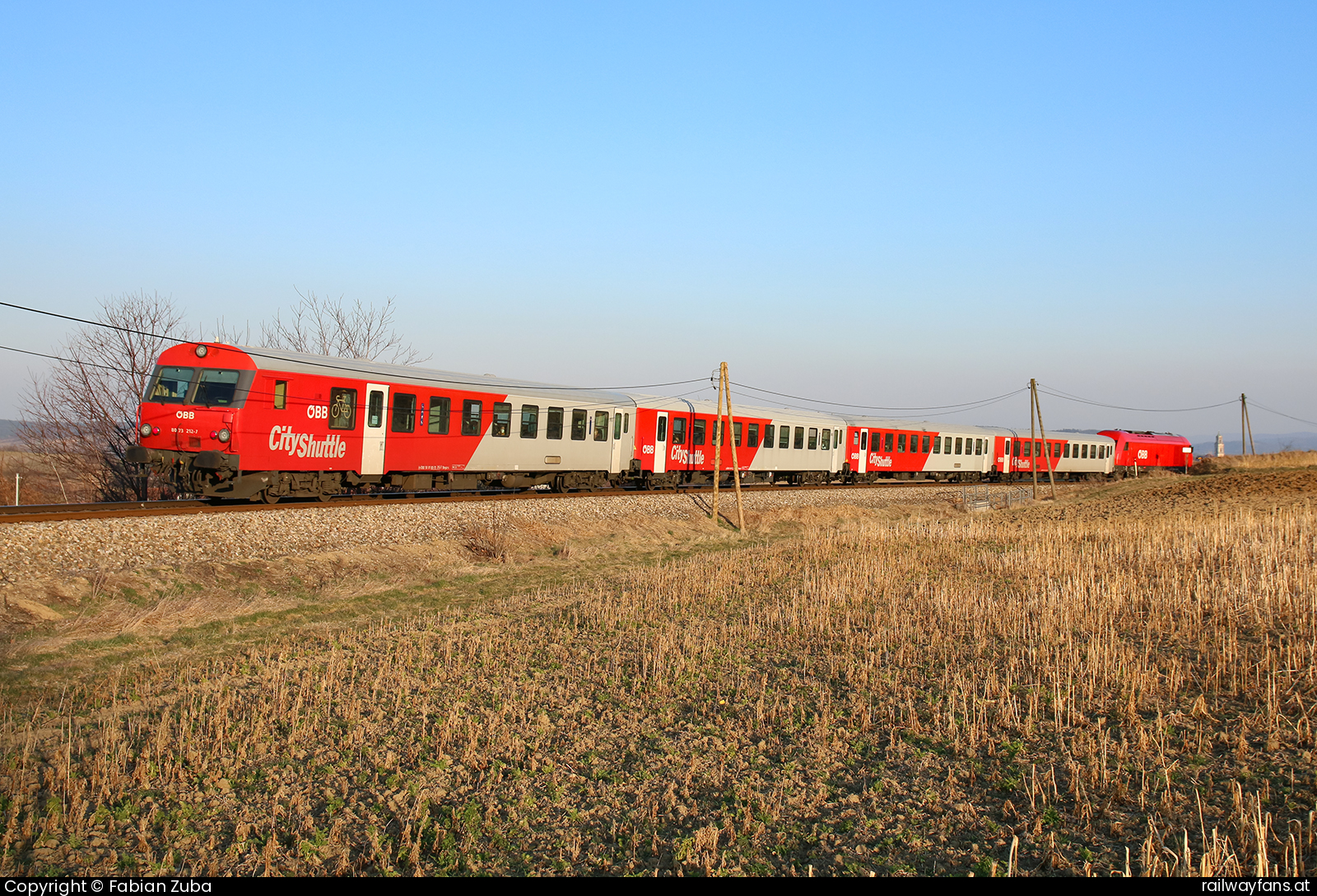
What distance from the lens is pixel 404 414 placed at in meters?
18.0

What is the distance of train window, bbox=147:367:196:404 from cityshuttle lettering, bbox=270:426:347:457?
1858mm

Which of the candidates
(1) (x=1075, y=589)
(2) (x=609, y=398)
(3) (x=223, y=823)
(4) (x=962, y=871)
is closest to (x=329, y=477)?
(2) (x=609, y=398)

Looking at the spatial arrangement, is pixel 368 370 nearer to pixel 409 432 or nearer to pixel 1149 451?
pixel 409 432

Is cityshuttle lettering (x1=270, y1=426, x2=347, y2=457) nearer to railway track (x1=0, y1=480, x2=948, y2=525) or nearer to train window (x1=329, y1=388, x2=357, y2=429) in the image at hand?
train window (x1=329, y1=388, x2=357, y2=429)

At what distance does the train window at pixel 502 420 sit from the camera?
65.9 feet

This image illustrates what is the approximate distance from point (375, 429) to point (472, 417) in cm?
267

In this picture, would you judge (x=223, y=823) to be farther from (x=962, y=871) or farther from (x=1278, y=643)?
(x=1278, y=643)

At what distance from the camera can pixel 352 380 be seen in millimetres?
17000

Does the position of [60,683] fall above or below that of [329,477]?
below

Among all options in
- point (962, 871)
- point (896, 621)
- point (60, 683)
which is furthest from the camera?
point (896, 621)

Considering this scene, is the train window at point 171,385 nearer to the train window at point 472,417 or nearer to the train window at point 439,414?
the train window at point 439,414

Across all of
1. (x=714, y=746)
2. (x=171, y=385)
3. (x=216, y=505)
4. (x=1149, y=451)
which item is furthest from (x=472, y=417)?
(x=1149, y=451)

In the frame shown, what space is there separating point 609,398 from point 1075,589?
15635 millimetres

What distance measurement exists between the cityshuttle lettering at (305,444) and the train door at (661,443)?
11.5 m
